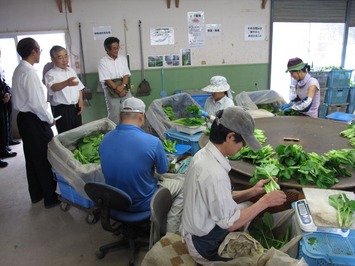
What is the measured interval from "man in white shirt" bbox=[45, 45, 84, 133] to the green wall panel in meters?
1.92

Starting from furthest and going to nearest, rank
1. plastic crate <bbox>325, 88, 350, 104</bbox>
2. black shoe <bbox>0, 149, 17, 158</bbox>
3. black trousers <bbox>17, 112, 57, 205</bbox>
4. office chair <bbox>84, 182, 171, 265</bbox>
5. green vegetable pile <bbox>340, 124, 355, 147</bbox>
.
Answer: plastic crate <bbox>325, 88, 350, 104</bbox> → black shoe <bbox>0, 149, 17, 158</bbox> → black trousers <bbox>17, 112, 57, 205</bbox> → green vegetable pile <bbox>340, 124, 355, 147</bbox> → office chair <bbox>84, 182, 171, 265</bbox>

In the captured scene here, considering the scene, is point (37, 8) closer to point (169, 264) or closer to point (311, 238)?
point (169, 264)

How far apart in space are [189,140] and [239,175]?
131 cm

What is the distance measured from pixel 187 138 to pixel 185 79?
8.40 ft

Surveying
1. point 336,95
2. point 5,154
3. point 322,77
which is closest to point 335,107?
point 336,95

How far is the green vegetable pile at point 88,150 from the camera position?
2.98 m

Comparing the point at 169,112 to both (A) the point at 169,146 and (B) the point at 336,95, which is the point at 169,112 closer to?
(A) the point at 169,146

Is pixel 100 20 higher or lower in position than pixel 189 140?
higher

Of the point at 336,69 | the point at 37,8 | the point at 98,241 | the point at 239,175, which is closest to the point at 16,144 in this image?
the point at 37,8

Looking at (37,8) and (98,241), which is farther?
(37,8)

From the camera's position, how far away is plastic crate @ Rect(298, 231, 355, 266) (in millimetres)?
1375

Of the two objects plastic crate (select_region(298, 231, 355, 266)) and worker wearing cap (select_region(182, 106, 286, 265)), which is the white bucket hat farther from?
plastic crate (select_region(298, 231, 355, 266))

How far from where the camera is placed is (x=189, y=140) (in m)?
3.70

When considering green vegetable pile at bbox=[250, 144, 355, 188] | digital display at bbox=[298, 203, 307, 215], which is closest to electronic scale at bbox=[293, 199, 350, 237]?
digital display at bbox=[298, 203, 307, 215]
